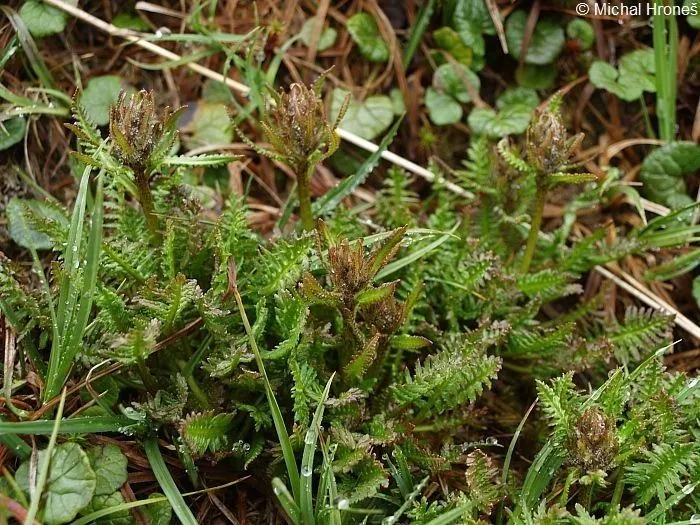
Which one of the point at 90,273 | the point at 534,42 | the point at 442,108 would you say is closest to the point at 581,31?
the point at 534,42

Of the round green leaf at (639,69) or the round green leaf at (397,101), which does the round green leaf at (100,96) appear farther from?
the round green leaf at (639,69)

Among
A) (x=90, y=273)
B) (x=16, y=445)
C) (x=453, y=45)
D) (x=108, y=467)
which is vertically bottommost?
(x=108, y=467)

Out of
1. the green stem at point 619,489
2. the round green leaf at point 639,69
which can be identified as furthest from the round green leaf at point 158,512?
the round green leaf at point 639,69

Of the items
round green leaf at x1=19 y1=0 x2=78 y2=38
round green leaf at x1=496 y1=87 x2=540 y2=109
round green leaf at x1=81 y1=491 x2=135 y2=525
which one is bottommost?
round green leaf at x1=81 y1=491 x2=135 y2=525

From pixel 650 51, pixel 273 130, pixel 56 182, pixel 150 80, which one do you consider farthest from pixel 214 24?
pixel 650 51

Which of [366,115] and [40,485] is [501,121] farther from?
[40,485]

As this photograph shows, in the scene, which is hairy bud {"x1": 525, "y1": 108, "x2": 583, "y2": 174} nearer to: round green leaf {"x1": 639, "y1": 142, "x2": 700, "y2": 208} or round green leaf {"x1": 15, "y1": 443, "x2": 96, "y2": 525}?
round green leaf {"x1": 639, "y1": 142, "x2": 700, "y2": 208}

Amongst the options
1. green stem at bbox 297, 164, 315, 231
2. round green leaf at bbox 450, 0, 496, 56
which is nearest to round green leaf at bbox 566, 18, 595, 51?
round green leaf at bbox 450, 0, 496, 56
